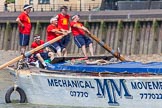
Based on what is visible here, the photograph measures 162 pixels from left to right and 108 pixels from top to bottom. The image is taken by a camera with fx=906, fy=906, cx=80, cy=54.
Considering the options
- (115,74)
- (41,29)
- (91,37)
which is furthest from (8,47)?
(115,74)

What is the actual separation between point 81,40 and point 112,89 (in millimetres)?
4864

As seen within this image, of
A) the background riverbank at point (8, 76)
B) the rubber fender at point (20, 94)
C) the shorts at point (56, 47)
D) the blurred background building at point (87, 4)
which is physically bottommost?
the blurred background building at point (87, 4)

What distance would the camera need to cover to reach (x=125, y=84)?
21484mm

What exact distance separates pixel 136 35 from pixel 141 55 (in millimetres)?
1159

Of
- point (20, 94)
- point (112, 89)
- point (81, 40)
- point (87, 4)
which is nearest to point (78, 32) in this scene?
point (81, 40)

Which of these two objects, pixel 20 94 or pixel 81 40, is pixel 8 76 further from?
pixel 20 94

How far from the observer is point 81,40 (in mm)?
26484

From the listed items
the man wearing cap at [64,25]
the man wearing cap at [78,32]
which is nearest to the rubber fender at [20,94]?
the man wearing cap at [64,25]

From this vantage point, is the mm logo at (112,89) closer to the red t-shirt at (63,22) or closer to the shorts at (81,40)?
the shorts at (81,40)

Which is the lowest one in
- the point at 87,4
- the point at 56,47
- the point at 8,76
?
the point at 87,4

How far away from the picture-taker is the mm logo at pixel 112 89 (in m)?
21.6

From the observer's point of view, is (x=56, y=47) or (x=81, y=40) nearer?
(x=56, y=47)

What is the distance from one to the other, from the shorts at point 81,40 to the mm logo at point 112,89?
448 cm

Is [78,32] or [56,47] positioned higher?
[78,32]
